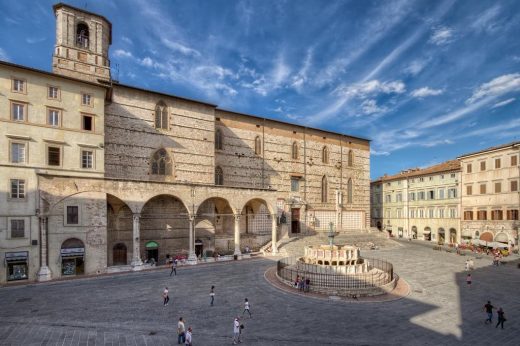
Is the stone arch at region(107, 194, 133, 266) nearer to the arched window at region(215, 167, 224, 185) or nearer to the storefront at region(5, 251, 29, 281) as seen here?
the storefront at region(5, 251, 29, 281)

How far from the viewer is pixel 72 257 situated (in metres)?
21.9

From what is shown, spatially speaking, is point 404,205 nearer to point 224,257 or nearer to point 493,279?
point 493,279

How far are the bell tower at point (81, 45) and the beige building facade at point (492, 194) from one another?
47435mm

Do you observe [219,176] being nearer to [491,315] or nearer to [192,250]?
[192,250]

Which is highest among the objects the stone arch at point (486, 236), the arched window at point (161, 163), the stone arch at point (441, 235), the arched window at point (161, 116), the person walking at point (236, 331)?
the arched window at point (161, 116)

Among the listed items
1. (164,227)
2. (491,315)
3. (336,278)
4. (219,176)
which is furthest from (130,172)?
(491,315)

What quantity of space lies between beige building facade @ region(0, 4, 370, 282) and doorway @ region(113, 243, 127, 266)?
3.5 inches

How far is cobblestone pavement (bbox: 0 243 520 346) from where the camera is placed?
1247 cm

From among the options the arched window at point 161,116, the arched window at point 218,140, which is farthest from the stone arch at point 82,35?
the arched window at point 218,140

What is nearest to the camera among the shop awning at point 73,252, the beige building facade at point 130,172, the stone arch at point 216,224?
the beige building facade at point 130,172

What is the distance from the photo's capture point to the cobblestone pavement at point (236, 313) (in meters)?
12.5

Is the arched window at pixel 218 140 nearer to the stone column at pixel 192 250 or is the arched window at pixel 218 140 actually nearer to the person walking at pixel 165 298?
the stone column at pixel 192 250

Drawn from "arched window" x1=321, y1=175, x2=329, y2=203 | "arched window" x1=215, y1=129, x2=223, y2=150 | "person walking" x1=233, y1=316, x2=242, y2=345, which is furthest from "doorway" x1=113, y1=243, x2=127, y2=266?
"arched window" x1=321, y1=175, x2=329, y2=203

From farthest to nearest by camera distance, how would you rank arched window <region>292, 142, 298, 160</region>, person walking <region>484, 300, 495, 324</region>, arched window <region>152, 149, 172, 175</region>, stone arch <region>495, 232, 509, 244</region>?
1. arched window <region>292, 142, 298, 160</region>
2. stone arch <region>495, 232, 509, 244</region>
3. arched window <region>152, 149, 172, 175</region>
4. person walking <region>484, 300, 495, 324</region>
